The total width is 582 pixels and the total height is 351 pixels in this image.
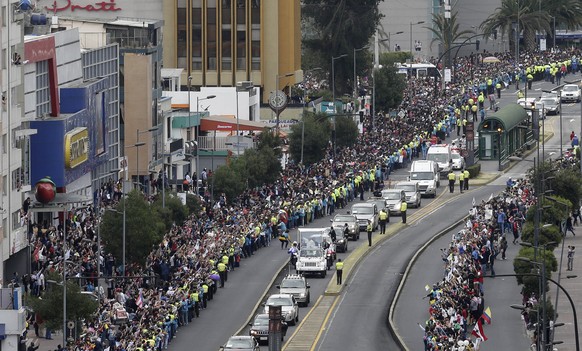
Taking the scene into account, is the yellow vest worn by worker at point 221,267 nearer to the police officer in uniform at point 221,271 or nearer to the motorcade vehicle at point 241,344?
the police officer in uniform at point 221,271

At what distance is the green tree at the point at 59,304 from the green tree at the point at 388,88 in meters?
76.7

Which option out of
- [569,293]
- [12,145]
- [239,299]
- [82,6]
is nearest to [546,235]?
[569,293]

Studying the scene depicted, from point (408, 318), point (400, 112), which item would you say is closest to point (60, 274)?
point (408, 318)

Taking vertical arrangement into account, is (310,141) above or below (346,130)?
below

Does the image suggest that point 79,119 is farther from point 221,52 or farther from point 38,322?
point 221,52

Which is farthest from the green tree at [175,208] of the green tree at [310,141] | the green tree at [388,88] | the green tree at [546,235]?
the green tree at [388,88]

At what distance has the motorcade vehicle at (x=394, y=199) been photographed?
353ft

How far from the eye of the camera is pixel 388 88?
491 feet

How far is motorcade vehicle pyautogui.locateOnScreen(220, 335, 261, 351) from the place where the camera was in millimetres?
71688

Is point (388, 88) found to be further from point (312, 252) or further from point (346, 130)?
point (312, 252)

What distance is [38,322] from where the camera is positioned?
75938 millimetres

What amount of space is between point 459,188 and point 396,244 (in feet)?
60.8

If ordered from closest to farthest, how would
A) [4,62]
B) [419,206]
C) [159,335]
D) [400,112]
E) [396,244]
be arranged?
1. [159,335]
2. [4,62]
3. [396,244]
4. [419,206]
5. [400,112]

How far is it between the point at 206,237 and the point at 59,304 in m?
19.1
